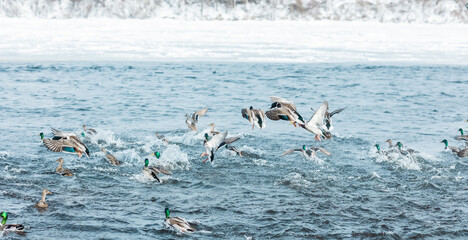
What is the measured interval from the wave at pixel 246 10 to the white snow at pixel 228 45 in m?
16.4

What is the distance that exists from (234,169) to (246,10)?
5202 cm

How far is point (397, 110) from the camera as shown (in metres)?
18.6

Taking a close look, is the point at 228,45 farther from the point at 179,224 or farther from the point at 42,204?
the point at 179,224

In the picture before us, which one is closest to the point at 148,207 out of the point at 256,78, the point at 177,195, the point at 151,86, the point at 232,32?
the point at 177,195

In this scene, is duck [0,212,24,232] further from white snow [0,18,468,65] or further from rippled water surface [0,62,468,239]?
white snow [0,18,468,65]

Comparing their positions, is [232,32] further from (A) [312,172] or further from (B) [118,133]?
(A) [312,172]

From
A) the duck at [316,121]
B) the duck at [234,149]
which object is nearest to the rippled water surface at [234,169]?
the duck at [234,149]

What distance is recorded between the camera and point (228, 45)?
110ft

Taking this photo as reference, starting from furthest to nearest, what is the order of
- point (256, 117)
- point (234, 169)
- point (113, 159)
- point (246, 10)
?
point (246, 10) → point (234, 169) → point (113, 159) → point (256, 117)

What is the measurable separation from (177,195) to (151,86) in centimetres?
1313

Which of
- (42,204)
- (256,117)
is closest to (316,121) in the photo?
(256,117)

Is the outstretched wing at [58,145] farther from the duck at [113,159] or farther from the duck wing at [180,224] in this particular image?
the duck wing at [180,224]

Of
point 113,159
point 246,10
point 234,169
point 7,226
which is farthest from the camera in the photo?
point 246,10

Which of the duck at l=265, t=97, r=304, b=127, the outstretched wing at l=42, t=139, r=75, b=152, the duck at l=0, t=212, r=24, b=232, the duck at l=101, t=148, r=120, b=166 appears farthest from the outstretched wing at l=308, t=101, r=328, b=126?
the duck at l=0, t=212, r=24, b=232
